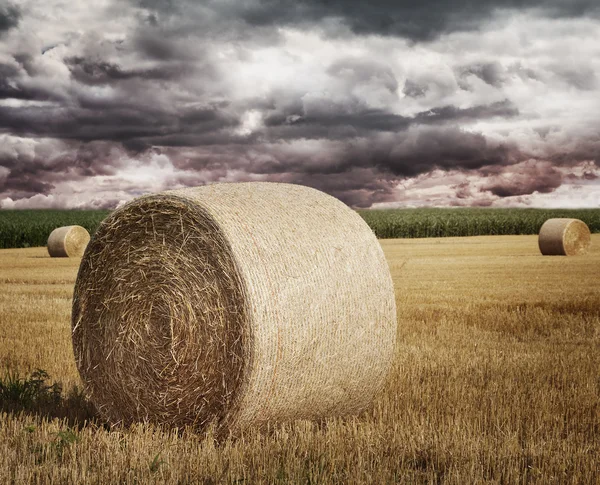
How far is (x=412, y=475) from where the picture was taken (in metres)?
5.24

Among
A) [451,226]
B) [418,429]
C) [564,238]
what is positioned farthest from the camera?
[451,226]

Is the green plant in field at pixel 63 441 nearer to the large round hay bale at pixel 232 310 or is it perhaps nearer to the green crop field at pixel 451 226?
the large round hay bale at pixel 232 310

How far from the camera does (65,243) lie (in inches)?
1176

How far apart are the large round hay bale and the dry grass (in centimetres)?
32

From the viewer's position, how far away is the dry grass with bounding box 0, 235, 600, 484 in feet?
17.4

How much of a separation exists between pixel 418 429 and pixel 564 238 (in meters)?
23.4

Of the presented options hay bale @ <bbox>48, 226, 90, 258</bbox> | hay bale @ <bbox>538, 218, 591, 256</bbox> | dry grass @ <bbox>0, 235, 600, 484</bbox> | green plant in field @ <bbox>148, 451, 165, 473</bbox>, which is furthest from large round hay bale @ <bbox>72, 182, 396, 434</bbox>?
hay bale @ <bbox>48, 226, 90, 258</bbox>

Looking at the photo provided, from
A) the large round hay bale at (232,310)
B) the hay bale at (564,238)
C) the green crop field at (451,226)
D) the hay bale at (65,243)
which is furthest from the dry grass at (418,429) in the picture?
the green crop field at (451,226)

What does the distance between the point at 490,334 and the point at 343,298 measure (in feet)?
20.7

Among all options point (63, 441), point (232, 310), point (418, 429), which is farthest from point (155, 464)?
point (418, 429)

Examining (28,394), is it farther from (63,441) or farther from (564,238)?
(564,238)

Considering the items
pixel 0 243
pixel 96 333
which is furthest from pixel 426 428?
pixel 0 243

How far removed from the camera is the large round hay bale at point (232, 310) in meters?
6.00

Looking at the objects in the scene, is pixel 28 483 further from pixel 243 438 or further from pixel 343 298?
pixel 343 298
